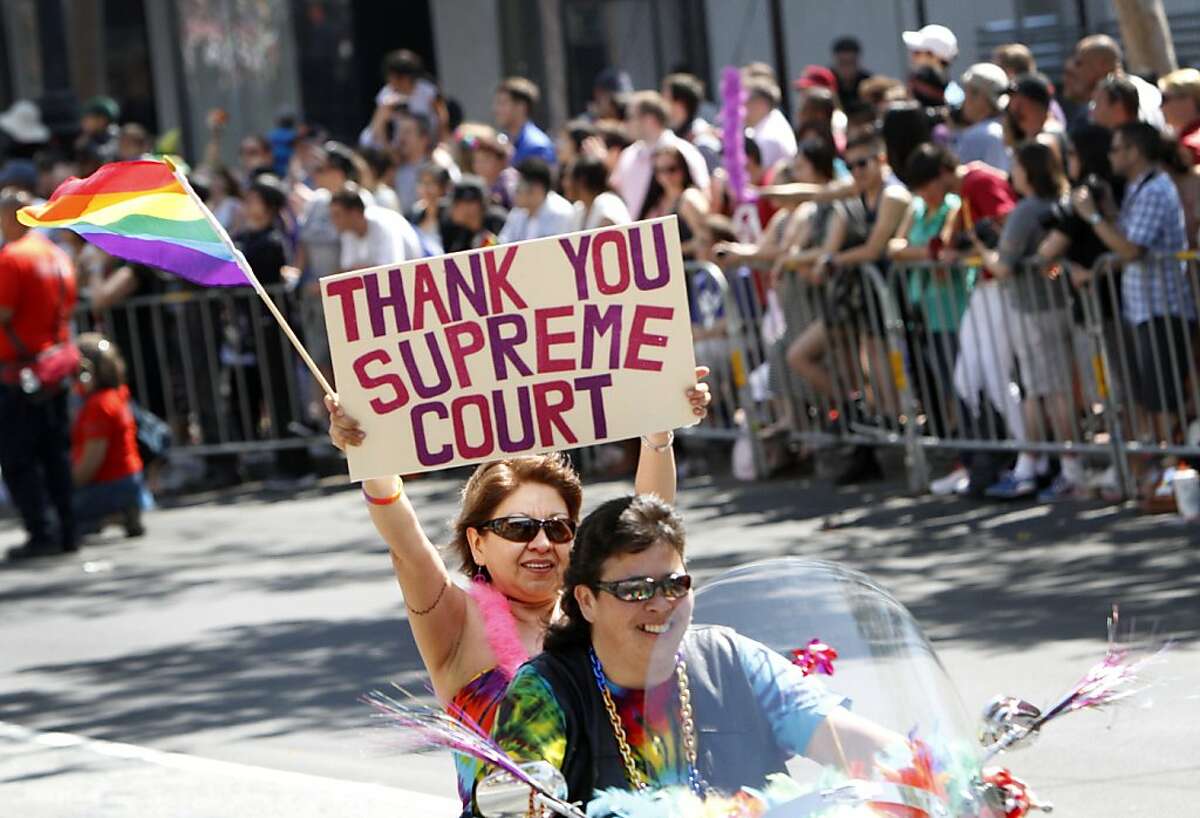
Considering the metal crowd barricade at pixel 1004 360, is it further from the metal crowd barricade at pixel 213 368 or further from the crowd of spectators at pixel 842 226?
the metal crowd barricade at pixel 213 368

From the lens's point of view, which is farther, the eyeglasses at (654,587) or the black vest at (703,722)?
the eyeglasses at (654,587)

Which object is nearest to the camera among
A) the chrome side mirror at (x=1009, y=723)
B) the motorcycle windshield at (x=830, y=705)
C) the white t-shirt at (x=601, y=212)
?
the motorcycle windshield at (x=830, y=705)

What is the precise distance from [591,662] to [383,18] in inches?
857

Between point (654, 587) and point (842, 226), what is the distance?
27.4ft

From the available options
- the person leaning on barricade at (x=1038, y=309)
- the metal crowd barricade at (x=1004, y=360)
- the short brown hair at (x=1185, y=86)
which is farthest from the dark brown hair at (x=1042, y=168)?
the short brown hair at (x=1185, y=86)

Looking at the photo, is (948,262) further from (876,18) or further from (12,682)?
(876,18)

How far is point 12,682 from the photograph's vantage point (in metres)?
9.34

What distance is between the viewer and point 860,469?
12.5 metres

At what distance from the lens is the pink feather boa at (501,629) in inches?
183

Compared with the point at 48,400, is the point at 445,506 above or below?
below

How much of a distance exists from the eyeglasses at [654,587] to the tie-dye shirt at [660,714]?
16cm

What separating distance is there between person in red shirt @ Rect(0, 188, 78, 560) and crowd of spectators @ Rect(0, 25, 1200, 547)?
0.09 feet

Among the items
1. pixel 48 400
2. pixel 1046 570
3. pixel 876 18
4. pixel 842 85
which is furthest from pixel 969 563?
pixel 876 18

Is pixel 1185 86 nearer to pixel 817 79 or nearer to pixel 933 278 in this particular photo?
pixel 933 278
